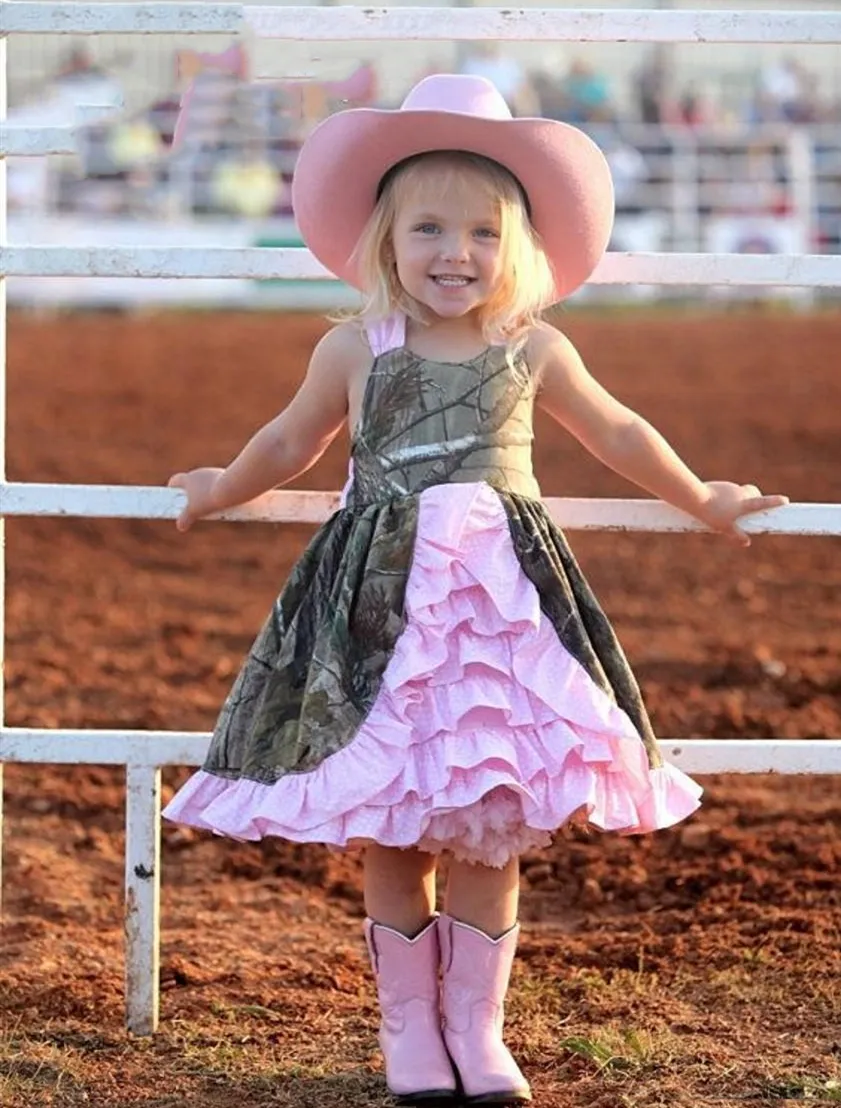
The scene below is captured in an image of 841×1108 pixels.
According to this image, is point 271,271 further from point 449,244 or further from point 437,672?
point 437,672

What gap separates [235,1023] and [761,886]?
1.22 metres

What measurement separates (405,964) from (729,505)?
83 centimetres

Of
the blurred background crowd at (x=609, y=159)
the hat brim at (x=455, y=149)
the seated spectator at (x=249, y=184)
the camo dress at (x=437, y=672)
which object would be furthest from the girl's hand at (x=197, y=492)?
the seated spectator at (x=249, y=184)

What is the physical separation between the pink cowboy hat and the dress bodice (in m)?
0.21

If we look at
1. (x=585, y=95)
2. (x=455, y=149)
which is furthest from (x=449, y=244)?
(x=585, y=95)

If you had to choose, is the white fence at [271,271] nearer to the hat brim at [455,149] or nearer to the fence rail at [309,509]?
the fence rail at [309,509]

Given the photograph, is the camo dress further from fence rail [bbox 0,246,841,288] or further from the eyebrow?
fence rail [bbox 0,246,841,288]

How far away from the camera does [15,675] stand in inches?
223

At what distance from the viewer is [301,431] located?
2.81m

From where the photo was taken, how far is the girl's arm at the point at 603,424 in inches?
109

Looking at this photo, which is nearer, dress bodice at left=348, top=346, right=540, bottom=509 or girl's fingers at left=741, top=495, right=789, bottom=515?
dress bodice at left=348, top=346, right=540, bottom=509

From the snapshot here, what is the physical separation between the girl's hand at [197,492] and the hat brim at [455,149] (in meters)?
0.37

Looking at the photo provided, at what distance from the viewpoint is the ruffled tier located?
255cm

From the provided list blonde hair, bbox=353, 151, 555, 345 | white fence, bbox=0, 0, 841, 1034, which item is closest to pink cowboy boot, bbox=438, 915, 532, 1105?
white fence, bbox=0, 0, 841, 1034
